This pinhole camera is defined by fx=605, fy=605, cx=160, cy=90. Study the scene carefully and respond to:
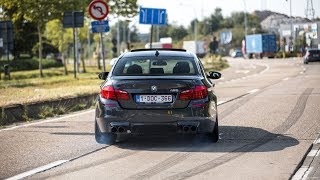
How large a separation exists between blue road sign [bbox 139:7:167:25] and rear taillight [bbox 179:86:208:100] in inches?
741

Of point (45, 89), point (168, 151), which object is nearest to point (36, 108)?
point (168, 151)

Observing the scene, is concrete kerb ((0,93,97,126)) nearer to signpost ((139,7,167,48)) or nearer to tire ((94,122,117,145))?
tire ((94,122,117,145))

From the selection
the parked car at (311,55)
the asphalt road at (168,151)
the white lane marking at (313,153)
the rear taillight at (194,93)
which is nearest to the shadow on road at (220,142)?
the asphalt road at (168,151)

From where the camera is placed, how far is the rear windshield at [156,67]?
9.05 m

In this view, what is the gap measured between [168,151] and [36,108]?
606cm

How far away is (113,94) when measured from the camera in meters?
8.62

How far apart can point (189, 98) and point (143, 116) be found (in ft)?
2.29

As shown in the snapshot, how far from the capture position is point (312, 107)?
14.1 metres

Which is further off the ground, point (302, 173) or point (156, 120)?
point (156, 120)

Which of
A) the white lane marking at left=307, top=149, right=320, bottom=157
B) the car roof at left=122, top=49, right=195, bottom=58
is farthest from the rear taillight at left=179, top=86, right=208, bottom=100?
the white lane marking at left=307, top=149, right=320, bottom=157

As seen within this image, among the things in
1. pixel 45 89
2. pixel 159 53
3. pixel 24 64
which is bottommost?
pixel 24 64

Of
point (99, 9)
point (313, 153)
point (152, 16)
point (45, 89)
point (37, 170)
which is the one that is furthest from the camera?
point (152, 16)

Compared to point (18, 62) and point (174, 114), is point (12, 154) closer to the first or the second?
point (174, 114)

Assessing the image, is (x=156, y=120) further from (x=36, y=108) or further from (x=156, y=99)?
(x=36, y=108)
